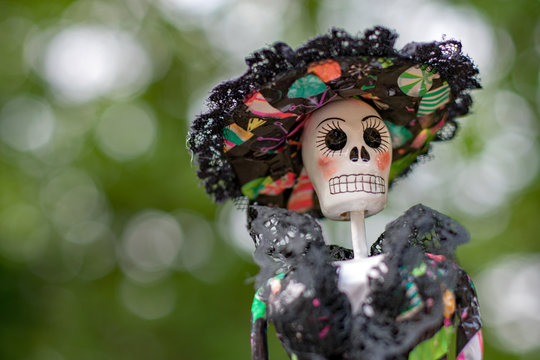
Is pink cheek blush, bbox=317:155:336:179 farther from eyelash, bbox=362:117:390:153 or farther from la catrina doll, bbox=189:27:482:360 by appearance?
eyelash, bbox=362:117:390:153

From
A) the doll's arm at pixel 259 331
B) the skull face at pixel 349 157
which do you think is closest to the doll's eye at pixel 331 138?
the skull face at pixel 349 157

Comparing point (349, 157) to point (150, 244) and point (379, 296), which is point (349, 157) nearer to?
point (379, 296)

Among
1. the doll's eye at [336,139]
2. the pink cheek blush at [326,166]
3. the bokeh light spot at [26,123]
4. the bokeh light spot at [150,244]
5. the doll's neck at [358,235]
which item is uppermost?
the bokeh light spot at [26,123]

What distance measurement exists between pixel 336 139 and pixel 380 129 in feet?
0.55

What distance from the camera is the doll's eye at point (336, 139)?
188cm

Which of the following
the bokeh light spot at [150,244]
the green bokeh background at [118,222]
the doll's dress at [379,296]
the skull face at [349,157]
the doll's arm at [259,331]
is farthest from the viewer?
the bokeh light spot at [150,244]

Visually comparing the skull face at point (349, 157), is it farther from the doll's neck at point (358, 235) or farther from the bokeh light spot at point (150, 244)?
the bokeh light spot at point (150, 244)

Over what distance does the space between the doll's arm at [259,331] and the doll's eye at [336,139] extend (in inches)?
22.5

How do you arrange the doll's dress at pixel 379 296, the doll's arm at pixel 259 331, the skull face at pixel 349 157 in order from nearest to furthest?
the doll's dress at pixel 379 296
the doll's arm at pixel 259 331
the skull face at pixel 349 157

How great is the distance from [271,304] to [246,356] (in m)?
4.06

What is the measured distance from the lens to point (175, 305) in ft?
19.3

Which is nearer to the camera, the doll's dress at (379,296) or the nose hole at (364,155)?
the doll's dress at (379,296)

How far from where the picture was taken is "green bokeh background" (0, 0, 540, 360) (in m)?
5.63

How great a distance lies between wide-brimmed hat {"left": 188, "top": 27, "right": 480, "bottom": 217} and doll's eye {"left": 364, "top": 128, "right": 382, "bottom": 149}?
0.14 m
